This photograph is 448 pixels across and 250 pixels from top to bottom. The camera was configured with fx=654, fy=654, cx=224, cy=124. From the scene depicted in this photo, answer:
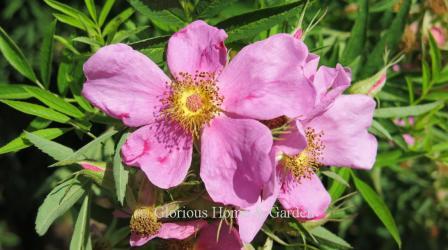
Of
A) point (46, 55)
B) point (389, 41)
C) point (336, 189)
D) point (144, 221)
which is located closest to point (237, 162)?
point (144, 221)

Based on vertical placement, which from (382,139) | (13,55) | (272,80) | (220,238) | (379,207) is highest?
(272,80)

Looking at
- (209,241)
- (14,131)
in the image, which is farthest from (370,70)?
(14,131)

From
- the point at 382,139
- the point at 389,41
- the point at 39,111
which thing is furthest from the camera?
the point at 382,139

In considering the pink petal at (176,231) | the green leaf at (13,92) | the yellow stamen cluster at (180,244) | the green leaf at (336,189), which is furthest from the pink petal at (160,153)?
the green leaf at (336,189)

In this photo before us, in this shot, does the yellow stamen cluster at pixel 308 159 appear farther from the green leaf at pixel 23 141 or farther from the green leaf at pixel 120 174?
the green leaf at pixel 23 141

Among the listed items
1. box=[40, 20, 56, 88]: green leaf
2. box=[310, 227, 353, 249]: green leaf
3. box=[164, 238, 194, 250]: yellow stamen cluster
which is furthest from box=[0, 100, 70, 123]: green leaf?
box=[310, 227, 353, 249]: green leaf

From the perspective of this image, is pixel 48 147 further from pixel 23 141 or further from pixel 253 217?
pixel 253 217
